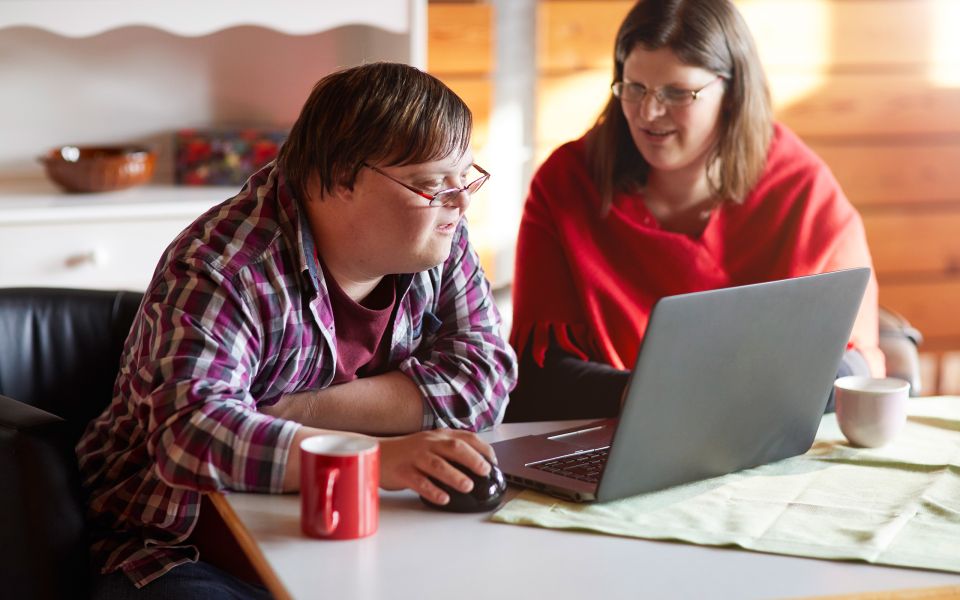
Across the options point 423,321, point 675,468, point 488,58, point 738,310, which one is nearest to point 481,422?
point 423,321

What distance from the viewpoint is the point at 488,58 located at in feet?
10.2

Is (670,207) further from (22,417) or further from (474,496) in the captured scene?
(22,417)

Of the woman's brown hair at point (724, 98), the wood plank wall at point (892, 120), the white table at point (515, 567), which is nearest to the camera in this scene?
the white table at point (515, 567)

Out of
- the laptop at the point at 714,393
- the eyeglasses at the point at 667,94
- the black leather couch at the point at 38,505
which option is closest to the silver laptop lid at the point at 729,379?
the laptop at the point at 714,393

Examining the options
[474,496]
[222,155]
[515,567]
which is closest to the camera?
[515,567]

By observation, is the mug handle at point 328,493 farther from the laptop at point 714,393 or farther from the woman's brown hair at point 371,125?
the woman's brown hair at point 371,125

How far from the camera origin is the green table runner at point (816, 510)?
3.45ft

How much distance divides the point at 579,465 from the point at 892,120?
2.77 m

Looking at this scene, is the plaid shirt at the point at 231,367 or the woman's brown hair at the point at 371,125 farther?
the woman's brown hair at the point at 371,125

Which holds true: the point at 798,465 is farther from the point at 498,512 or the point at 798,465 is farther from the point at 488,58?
the point at 488,58

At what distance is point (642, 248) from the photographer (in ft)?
6.66

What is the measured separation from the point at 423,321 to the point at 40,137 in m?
1.85

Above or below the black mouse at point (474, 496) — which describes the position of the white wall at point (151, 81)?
above

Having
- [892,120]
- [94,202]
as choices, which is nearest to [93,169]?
[94,202]
